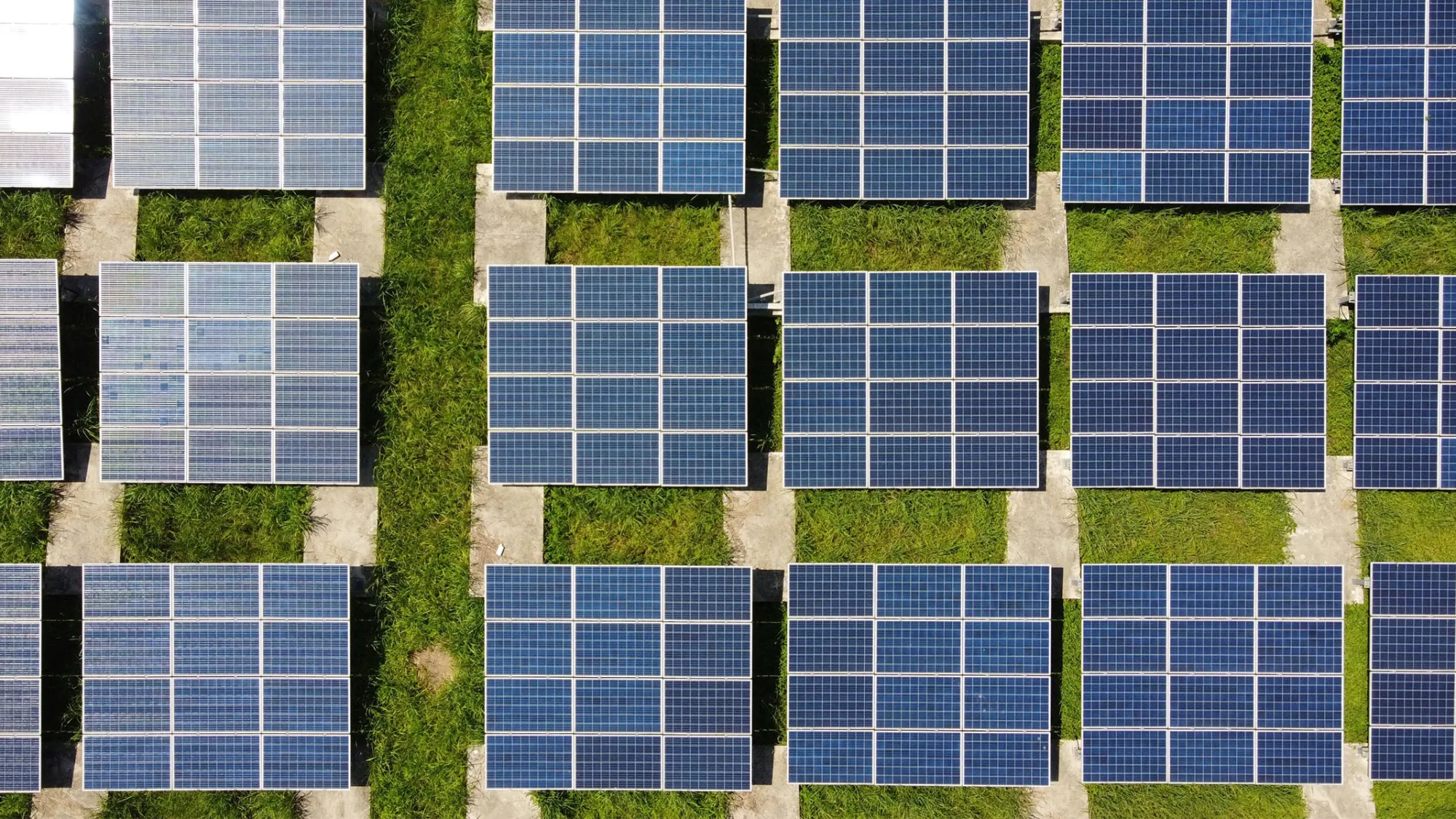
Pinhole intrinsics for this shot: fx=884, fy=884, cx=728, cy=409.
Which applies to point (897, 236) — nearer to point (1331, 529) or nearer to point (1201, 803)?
point (1331, 529)

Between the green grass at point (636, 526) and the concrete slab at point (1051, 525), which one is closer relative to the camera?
the green grass at point (636, 526)

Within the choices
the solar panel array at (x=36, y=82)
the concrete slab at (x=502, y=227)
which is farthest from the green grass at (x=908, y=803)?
the solar panel array at (x=36, y=82)

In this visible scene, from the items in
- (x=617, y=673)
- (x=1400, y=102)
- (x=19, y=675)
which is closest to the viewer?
(x=19, y=675)

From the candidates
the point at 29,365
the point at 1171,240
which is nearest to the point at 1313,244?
the point at 1171,240

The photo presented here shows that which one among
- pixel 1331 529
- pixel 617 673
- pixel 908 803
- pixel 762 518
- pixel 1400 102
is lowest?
pixel 908 803

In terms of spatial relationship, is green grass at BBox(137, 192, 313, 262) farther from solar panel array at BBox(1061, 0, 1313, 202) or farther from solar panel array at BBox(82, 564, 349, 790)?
solar panel array at BBox(1061, 0, 1313, 202)

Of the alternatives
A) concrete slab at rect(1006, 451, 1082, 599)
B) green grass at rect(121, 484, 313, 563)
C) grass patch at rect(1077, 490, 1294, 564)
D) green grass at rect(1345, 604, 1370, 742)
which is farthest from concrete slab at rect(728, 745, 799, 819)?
green grass at rect(1345, 604, 1370, 742)

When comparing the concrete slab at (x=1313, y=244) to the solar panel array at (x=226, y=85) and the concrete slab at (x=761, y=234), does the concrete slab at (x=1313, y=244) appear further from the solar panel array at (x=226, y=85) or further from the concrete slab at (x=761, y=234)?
the solar panel array at (x=226, y=85)
